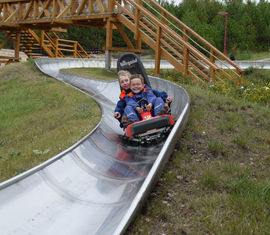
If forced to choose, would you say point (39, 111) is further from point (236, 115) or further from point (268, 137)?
point (268, 137)

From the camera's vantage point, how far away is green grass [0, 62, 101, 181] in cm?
501

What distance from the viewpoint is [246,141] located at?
4.79 metres

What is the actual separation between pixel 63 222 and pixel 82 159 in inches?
53.1

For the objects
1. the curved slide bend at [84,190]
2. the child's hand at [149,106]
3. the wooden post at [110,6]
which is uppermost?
the wooden post at [110,6]

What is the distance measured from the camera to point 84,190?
11.4 ft

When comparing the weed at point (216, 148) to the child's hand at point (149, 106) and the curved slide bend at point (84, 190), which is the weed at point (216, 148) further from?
the child's hand at point (149, 106)

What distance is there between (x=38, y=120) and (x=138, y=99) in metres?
3.17

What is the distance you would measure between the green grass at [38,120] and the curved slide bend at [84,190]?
2.92 ft

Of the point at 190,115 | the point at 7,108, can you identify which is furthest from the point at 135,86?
the point at 7,108

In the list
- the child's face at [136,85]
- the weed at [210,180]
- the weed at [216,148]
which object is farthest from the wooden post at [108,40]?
the weed at [210,180]

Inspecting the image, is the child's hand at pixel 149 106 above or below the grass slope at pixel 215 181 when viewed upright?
above

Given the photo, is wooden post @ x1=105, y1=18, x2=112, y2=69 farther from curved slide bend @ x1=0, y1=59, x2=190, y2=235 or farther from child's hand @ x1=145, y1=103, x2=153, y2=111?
curved slide bend @ x1=0, y1=59, x2=190, y2=235

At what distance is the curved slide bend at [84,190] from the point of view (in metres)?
2.79

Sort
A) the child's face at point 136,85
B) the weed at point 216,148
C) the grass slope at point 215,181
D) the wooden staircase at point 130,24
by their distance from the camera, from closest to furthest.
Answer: the grass slope at point 215,181 < the weed at point 216,148 < the child's face at point 136,85 < the wooden staircase at point 130,24
